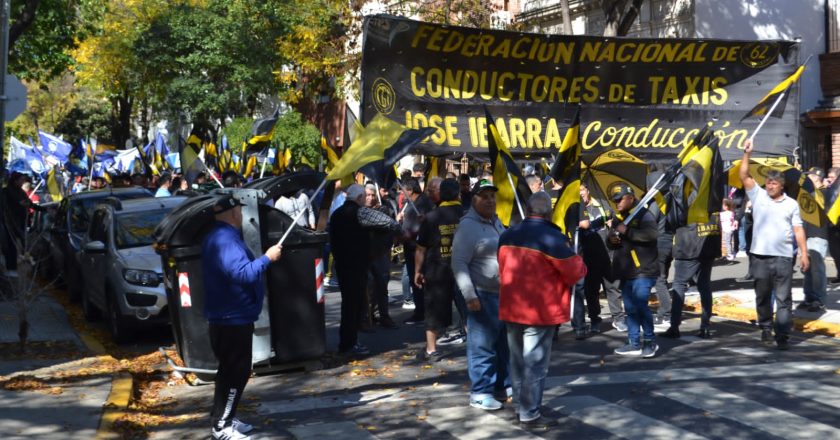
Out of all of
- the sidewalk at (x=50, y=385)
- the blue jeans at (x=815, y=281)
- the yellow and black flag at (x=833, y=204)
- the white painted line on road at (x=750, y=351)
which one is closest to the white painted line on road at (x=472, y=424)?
the sidewalk at (x=50, y=385)

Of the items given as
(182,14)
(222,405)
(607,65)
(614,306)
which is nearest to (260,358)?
(222,405)

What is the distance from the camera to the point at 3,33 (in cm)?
1252

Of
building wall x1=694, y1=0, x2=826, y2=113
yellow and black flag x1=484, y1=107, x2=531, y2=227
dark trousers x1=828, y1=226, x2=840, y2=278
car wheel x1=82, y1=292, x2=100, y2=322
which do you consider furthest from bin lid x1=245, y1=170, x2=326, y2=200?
building wall x1=694, y1=0, x2=826, y2=113

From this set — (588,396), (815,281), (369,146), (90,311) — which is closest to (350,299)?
(369,146)

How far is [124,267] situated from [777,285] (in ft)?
23.3

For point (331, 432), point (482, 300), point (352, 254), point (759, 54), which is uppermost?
point (759, 54)

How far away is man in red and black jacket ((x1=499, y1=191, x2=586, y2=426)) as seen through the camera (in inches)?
303

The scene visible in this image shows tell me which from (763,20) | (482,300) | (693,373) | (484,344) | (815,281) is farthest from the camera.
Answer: (763,20)

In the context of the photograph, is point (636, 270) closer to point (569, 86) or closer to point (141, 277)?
point (569, 86)

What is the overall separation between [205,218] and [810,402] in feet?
17.3

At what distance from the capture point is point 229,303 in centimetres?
732

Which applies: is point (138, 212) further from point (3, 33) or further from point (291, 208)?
point (291, 208)

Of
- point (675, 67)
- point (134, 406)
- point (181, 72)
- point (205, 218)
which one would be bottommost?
point (134, 406)

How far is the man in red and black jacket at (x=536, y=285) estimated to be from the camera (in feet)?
25.2
